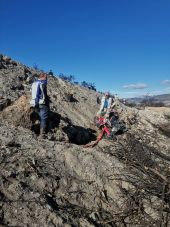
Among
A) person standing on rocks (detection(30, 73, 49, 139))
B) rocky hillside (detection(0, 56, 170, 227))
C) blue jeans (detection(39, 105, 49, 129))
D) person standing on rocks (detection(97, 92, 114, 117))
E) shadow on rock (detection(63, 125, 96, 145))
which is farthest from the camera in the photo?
person standing on rocks (detection(97, 92, 114, 117))

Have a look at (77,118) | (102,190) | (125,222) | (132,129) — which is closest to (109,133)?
(77,118)

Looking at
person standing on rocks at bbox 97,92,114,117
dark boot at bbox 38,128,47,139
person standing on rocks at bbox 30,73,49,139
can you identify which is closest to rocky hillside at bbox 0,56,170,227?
dark boot at bbox 38,128,47,139

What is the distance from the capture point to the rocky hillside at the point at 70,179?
24.1 feet

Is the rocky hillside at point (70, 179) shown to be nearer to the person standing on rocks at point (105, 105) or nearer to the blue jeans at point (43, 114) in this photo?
the blue jeans at point (43, 114)

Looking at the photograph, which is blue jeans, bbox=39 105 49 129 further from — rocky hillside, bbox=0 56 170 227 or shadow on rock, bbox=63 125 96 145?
shadow on rock, bbox=63 125 96 145

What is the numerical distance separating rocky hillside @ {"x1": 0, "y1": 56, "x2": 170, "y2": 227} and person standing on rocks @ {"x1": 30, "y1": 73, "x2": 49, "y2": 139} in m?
0.36

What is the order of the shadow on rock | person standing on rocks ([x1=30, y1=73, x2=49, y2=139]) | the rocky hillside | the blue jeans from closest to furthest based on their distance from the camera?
the rocky hillside
person standing on rocks ([x1=30, y1=73, x2=49, y2=139])
the blue jeans
the shadow on rock

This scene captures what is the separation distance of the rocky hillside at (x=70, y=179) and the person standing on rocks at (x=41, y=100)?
36cm

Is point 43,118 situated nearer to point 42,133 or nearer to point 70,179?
point 42,133

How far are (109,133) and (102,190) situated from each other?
15.0 ft

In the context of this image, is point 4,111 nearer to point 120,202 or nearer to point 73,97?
point 120,202

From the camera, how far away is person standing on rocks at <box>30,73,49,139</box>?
10312 mm

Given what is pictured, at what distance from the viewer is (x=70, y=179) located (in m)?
8.76

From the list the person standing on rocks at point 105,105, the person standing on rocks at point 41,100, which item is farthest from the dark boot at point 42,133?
the person standing on rocks at point 105,105
